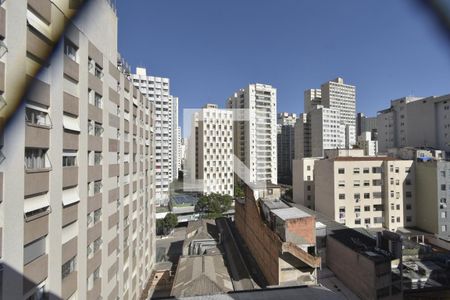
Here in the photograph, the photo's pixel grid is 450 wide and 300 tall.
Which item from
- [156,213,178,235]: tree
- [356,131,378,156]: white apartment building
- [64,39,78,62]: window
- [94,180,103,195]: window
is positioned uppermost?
[64,39,78,62]: window

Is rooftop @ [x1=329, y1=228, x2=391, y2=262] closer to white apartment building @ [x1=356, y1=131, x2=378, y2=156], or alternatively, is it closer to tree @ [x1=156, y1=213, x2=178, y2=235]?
tree @ [x1=156, y1=213, x2=178, y2=235]

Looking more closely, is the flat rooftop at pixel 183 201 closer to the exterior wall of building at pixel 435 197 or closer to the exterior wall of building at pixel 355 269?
the exterior wall of building at pixel 355 269

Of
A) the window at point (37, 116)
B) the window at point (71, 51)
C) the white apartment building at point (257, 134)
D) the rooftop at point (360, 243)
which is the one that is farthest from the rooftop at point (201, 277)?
the white apartment building at point (257, 134)

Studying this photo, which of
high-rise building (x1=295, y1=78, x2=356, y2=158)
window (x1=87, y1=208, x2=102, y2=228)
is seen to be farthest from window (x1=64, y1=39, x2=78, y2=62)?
high-rise building (x1=295, y1=78, x2=356, y2=158)

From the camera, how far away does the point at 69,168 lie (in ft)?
16.0

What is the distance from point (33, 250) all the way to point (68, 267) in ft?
4.14

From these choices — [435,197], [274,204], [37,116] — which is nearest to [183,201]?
[274,204]

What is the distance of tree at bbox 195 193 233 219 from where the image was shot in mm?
23016

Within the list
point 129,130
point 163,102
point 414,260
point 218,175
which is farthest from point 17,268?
point 163,102

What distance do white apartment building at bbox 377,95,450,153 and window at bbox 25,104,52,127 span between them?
3170 cm

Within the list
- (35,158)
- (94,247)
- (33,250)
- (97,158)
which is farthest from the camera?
(97,158)

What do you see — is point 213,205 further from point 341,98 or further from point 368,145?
point 341,98

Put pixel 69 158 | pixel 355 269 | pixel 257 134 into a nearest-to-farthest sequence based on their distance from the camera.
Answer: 1. pixel 69 158
2. pixel 355 269
3. pixel 257 134

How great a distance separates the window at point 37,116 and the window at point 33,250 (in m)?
1.88
